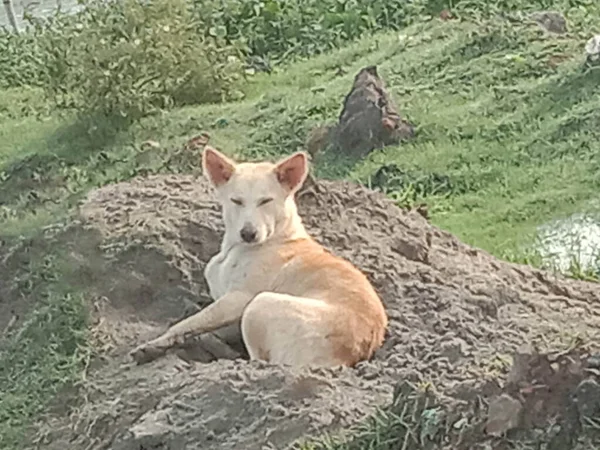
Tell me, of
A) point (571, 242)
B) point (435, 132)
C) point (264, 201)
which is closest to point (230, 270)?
point (264, 201)

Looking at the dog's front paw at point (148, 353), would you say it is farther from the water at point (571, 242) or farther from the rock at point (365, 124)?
the rock at point (365, 124)

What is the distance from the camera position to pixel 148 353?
23.1 ft

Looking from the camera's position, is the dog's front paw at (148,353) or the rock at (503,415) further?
the dog's front paw at (148,353)

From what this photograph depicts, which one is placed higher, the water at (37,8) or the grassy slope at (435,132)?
the grassy slope at (435,132)

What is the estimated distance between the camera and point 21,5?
19469mm

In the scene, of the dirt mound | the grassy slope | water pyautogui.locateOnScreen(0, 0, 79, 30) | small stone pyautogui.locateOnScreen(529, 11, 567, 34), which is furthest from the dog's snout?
water pyautogui.locateOnScreen(0, 0, 79, 30)

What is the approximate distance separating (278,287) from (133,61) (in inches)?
236

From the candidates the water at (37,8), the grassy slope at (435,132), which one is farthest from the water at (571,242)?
the water at (37,8)

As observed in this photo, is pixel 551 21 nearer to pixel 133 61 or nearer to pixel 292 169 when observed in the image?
pixel 133 61

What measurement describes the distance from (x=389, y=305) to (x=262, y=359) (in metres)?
0.91

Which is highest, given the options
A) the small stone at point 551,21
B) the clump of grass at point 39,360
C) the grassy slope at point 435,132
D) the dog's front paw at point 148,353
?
the dog's front paw at point 148,353

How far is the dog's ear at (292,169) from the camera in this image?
7.38 m

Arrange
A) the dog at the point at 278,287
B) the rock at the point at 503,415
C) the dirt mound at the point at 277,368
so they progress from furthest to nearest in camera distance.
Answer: the dog at the point at 278,287 → the dirt mound at the point at 277,368 → the rock at the point at 503,415

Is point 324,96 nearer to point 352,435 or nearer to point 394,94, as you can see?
point 394,94
